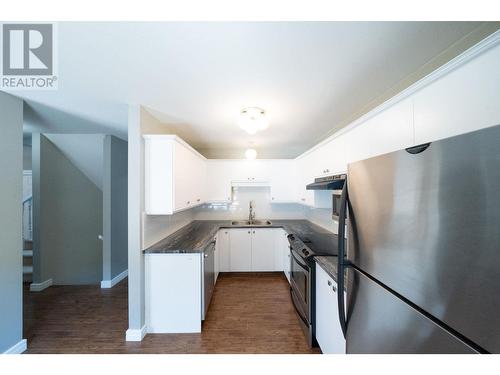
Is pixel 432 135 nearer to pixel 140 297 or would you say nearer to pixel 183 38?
pixel 183 38

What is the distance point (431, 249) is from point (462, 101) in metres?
0.56

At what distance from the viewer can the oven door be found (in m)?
1.89

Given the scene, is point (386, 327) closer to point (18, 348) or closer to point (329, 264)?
point (329, 264)

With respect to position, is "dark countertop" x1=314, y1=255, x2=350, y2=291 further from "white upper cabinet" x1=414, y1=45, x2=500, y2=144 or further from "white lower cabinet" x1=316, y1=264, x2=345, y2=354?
"white upper cabinet" x1=414, y1=45, x2=500, y2=144

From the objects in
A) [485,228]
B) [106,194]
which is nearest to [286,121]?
[485,228]

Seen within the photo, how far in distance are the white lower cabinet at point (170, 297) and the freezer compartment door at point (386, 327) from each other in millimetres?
1640

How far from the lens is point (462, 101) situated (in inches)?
28.3

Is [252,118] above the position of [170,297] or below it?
above

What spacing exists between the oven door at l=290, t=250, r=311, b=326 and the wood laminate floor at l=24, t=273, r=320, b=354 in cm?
23

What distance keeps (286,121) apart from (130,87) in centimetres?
177

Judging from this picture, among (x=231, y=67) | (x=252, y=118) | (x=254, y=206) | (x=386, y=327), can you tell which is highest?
(x=231, y=67)

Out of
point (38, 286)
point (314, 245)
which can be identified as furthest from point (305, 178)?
point (38, 286)

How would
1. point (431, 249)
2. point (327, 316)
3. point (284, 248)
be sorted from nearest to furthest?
point (431, 249) → point (327, 316) → point (284, 248)

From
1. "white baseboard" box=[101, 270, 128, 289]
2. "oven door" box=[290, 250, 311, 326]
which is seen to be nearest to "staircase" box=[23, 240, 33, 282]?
"white baseboard" box=[101, 270, 128, 289]
